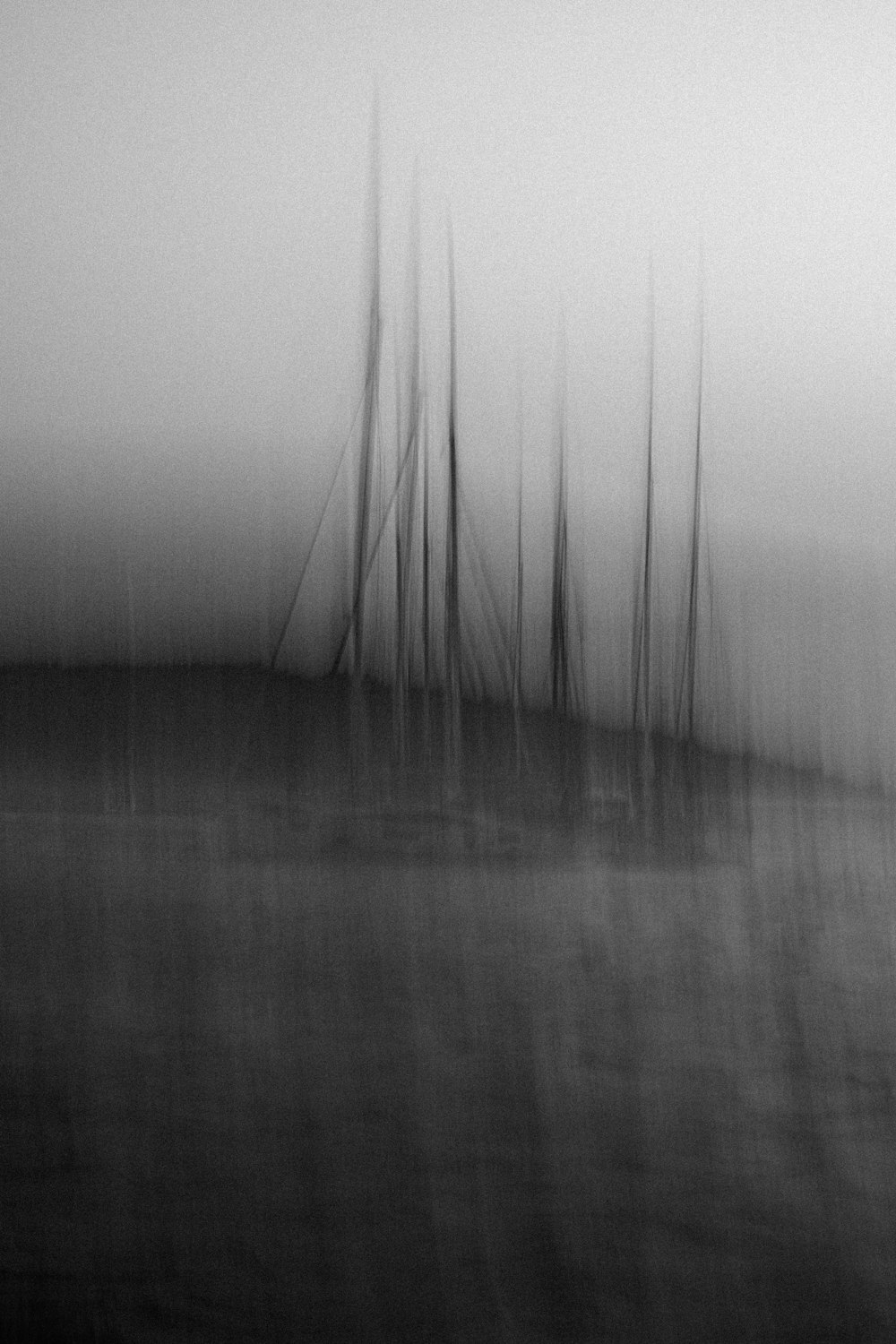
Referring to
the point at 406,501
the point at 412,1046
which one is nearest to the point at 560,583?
the point at 406,501

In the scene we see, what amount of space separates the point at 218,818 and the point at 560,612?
1.20 feet

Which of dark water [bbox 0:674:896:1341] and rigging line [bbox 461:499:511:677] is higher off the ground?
rigging line [bbox 461:499:511:677]

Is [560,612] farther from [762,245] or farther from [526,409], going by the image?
[762,245]

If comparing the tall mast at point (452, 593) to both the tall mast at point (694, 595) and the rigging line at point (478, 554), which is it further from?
the tall mast at point (694, 595)

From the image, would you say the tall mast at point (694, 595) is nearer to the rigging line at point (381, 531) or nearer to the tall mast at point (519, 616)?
the tall mast at point (519, 616)

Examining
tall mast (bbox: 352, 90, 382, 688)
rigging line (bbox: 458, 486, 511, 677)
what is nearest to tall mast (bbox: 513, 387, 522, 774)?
rigging line (bbox: 458, 486, 511, 677)

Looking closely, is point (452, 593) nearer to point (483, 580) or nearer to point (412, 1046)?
point (483, 580)

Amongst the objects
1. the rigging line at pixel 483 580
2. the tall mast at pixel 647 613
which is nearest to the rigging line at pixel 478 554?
the rigging line at pixel 483 580

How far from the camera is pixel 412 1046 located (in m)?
1.20

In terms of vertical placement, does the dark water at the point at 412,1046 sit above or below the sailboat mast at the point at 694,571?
below

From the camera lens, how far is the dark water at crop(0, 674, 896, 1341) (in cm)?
117

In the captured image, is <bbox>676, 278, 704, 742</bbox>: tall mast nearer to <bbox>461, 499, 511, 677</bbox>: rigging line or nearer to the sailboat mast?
the sailboat mast

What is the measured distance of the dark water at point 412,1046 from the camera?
1.17 m

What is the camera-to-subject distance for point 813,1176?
1177mm
